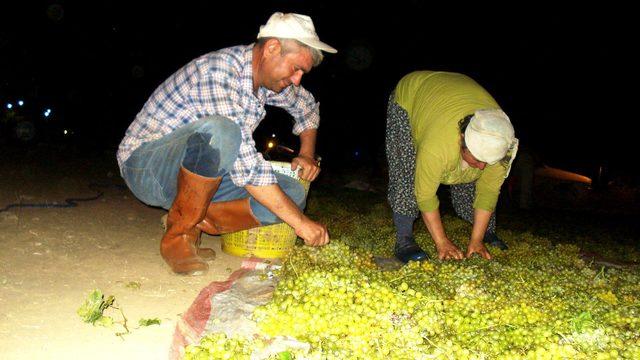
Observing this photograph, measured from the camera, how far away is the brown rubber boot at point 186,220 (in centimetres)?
282

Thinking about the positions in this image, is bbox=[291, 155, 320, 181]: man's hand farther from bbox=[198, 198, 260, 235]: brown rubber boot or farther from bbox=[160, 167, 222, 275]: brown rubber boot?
bbox=[160, 167, 222, 275]: brown rubber boot

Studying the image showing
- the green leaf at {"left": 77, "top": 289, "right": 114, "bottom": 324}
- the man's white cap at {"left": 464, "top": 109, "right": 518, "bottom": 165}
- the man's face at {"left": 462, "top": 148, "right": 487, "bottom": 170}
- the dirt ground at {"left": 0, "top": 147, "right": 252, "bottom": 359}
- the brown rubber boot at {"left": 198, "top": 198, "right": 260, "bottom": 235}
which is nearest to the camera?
the dirt ground at {"left": 0, "top": 147, "right": 252, "bottom": 359}

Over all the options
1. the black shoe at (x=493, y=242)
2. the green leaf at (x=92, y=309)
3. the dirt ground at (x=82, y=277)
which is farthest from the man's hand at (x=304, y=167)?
the black shoe at (x=493, y=242)

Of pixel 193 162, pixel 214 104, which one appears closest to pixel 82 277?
pixel 193 162

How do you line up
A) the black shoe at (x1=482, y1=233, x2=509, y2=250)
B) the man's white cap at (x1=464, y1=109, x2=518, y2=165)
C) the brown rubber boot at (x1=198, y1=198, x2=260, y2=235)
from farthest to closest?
the black shoe at (x1=482, y1=233, x2=509, y2=250)
the brown rubber boot at (x1=198, y1=198, x2=260, y2=235)
the man's white cap at (x1=464, y1=109, x2=518, y2=165)

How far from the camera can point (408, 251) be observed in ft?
12.6

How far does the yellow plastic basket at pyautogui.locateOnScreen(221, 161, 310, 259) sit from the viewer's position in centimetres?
339

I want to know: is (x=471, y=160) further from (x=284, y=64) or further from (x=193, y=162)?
(x=193, y=162)

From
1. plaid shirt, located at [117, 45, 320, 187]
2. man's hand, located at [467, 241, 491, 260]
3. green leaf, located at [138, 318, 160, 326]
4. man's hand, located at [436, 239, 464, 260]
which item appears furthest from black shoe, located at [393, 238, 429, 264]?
green leaf, located at [138, 318, 160, 326]

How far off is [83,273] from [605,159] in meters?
19.4

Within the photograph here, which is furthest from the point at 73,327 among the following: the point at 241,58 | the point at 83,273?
the point at 241,58

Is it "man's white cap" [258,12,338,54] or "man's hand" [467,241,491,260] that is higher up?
"man's white cap" [258,12,338,54]

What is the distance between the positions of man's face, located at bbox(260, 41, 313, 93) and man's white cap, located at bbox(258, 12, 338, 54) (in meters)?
0.05

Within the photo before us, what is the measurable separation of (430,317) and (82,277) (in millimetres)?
1948
